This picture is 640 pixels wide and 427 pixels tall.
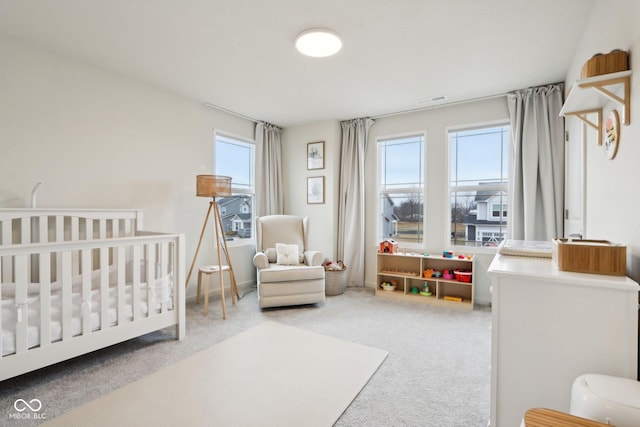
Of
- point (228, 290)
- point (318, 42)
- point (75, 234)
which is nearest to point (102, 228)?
point (75, 234)

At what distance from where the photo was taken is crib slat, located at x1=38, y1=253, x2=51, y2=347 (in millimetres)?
1887

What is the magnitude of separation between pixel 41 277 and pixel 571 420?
267 cm

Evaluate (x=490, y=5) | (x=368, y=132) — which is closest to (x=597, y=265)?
(x=490, y=5)

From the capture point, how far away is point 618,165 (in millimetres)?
1493

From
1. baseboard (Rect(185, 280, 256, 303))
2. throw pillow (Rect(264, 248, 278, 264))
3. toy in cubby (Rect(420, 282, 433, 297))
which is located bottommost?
baseboard (Rect(185, 280, 256, 303))

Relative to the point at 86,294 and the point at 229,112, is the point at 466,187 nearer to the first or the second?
the point at 229,112

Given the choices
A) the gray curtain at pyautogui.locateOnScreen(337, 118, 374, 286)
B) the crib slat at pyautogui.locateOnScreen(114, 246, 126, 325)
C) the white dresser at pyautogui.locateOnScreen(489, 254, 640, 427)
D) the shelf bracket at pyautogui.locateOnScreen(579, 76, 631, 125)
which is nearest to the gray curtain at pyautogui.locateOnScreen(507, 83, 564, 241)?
the gray curtain at pyautogui.locateOnScreen(337, 118, 374, 286)

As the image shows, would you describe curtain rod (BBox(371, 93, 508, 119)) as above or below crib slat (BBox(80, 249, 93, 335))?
above

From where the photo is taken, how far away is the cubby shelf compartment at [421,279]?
3623 millimetres

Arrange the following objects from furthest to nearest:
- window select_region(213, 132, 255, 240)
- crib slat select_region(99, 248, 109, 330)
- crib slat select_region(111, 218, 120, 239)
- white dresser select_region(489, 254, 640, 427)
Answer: window select_region(213, 132, 255, 240) < crib slat select_region(111, 218, 120, 239) < crib slat select_region(99, 248, 109, 330) < white dresser select_region(489, 254, 640, 427)

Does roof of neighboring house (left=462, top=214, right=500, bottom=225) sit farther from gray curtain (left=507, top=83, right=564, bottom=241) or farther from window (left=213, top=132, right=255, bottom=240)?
window (left=213, top=132, right=255, bottom=240)

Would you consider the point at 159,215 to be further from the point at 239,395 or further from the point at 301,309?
the point at 239,395

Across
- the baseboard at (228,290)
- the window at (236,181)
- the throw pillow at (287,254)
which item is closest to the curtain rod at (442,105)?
the window at (236,181)

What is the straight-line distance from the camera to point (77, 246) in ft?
6.83
